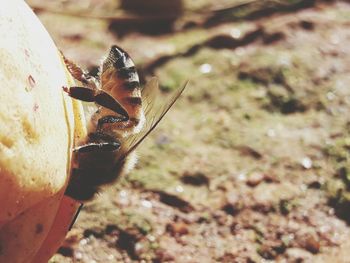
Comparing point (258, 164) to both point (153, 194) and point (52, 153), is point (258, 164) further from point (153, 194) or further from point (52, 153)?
point (52, 153)

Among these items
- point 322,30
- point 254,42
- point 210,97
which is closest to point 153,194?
point 210,97

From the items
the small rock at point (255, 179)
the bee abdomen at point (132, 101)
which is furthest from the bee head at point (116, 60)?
the small rock at point (255, 179)

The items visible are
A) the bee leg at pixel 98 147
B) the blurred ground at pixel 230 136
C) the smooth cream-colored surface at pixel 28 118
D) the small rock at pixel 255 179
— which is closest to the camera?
the smooth cream-colored surface at pixel 28 118

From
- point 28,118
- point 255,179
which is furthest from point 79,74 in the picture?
point 255,179

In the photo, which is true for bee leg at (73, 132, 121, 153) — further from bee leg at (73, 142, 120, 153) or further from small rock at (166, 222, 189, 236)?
small rock at (166, 222, 189, 236)

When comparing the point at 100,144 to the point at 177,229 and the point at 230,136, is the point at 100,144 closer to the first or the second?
the point at 177,229

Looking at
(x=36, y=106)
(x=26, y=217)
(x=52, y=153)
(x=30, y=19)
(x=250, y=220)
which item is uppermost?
(x=30, y=19)

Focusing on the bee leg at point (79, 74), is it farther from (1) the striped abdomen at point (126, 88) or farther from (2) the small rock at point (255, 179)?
(2) the small rock at point (255, 179)
